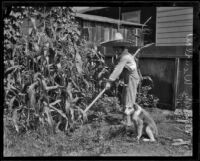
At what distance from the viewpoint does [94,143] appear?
445cm

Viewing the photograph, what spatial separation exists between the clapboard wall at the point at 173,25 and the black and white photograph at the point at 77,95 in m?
0.03

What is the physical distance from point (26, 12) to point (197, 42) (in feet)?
7.85

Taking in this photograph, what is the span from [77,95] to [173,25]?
199 cm

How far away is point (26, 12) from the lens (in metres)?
4.45

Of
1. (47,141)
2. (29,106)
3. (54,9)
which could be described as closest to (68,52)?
(54,9)

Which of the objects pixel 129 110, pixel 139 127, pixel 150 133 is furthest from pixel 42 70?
pixel 150 133

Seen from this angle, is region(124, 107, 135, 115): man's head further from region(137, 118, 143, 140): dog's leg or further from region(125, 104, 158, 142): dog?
region(137, 118, 143, 140): dog's leg

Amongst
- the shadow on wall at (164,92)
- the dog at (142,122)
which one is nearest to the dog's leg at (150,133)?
the dog at (142,122)

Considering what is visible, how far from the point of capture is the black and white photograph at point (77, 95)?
14.0ft

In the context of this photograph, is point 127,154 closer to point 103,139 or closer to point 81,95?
point 103,139

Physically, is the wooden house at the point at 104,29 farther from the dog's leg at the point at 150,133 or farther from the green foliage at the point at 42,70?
the dog's leg at the point at 150,133

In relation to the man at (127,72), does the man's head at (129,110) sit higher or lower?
lower

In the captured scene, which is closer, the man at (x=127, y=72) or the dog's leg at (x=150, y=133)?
the dog's leg at (x=150, y=133)

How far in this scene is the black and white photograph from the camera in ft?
14.0
